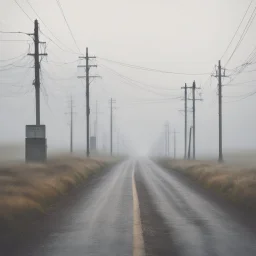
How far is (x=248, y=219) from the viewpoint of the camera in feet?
42.6

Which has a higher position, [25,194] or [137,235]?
[25,194]

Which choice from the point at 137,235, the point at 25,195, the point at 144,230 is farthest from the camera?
the point at 25,195

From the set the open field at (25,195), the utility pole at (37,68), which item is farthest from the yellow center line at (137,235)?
the utility pole at (37,68)

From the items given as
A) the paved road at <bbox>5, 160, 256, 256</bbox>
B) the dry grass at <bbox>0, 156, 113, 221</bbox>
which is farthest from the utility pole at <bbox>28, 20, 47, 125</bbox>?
the paved road at <bbox>5, 160, 256, 256</bbox>

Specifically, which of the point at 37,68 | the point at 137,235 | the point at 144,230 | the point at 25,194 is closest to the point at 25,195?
the point at 25,194

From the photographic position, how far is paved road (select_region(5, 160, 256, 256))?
28.5 feet

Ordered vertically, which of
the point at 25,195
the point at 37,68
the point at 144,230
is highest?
the point at 37,68

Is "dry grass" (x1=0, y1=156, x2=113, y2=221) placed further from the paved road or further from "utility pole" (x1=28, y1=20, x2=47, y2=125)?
"utility pole" (x1=28, y1=20, x2=47, y2=125)

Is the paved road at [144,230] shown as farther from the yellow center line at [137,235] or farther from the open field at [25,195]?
the open field at [25,195]

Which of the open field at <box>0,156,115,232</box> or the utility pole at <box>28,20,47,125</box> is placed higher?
the utility pole at <box>28,20,47,125</box>

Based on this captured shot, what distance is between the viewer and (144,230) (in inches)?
425

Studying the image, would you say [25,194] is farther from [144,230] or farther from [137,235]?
[137,235]

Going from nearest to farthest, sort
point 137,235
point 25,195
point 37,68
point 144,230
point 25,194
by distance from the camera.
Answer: point 137,235
point 144,230
point 25,195
point 25,194
point 37,68

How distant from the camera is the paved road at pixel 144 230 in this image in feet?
28.5
